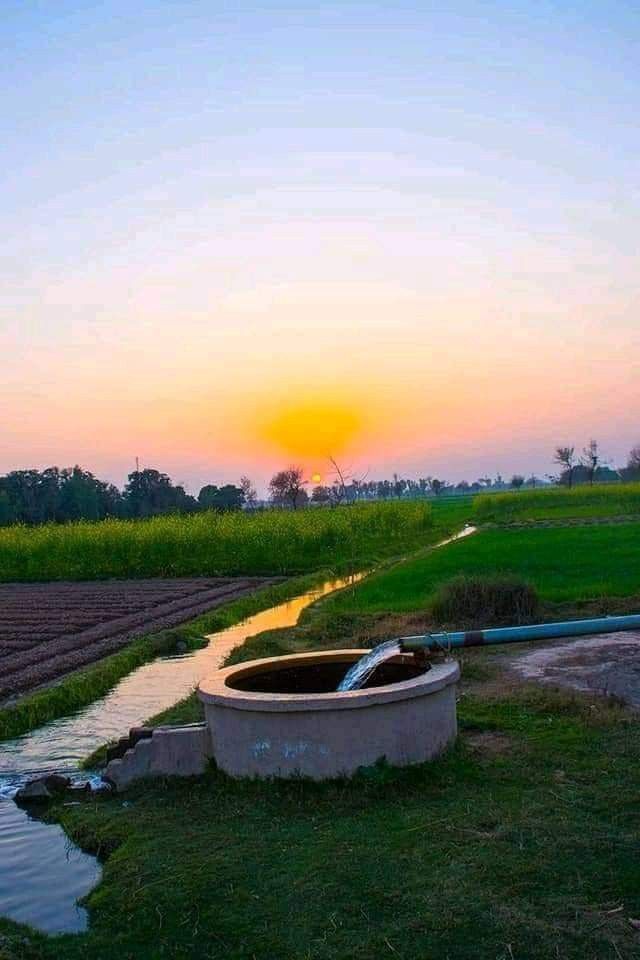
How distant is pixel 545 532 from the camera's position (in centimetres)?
3238

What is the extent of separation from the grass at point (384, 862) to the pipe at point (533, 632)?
748mm

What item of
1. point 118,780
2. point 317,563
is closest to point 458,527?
point 317,563

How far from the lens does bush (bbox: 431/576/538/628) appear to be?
41.7 feet

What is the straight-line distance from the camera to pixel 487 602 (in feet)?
41.9

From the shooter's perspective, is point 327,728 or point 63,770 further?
point 63,770

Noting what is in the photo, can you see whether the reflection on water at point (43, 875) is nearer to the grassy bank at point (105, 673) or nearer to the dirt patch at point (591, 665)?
the grassy bank at point (105, 673)

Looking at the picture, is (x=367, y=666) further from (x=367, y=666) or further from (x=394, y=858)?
(x=394, y=858)

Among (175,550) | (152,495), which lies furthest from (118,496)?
(175,550)

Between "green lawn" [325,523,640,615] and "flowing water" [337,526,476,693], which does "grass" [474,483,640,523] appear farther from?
"flowing water" [337,526,476,693]

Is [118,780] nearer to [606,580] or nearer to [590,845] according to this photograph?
[590,845]

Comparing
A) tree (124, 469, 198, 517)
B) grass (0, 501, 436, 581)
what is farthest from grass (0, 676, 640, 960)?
tree (124, 469, 198, 517)

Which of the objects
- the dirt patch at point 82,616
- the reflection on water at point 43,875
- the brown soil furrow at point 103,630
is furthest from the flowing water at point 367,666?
the brown soil furrow at point 103,630

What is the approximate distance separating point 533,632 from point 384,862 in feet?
8.25

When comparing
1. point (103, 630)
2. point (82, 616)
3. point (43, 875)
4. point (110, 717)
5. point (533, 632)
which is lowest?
point (43, 875)
